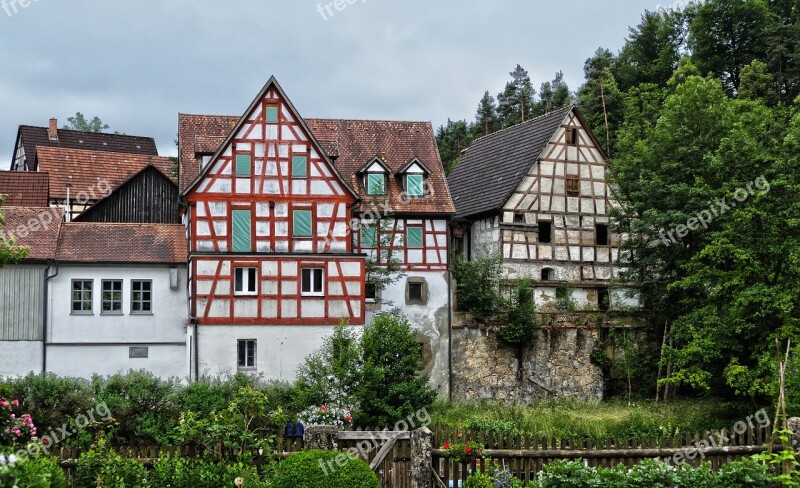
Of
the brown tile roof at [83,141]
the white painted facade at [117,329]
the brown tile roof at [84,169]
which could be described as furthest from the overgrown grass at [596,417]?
the brown tile roof at [83,141]

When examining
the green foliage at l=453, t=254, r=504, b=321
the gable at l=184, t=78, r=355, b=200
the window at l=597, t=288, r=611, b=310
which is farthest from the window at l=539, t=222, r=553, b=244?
the gable at l=184, t=78, r=355, b=200

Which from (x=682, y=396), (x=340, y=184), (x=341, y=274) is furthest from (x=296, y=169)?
(x=682, y=396)

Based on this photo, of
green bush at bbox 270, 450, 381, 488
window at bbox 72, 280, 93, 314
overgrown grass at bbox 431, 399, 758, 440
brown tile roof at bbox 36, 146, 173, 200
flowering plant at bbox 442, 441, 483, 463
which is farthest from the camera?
brown tile roof at bbox 36, 146, 173, 200

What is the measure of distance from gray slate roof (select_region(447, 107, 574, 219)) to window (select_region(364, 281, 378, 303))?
6.28m

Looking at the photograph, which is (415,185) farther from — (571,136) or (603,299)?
(603,299)

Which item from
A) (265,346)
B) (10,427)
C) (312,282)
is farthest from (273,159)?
(10,427)

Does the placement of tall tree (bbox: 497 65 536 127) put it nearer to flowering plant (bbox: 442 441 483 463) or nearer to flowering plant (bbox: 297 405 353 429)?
flowering plant (bbox: 297 405 353 429)

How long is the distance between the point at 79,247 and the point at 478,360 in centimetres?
1459

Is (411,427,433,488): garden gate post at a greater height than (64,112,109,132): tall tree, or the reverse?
(64,112,109,132): tall tree

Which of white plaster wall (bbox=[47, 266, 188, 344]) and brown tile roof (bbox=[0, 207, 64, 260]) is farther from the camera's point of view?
white plaster wall (bbox=[47, 266, 188, 344])

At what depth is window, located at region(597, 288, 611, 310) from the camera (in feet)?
126

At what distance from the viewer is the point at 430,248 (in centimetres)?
3584

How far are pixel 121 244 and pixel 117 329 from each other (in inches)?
118

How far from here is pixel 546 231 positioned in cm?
3888
